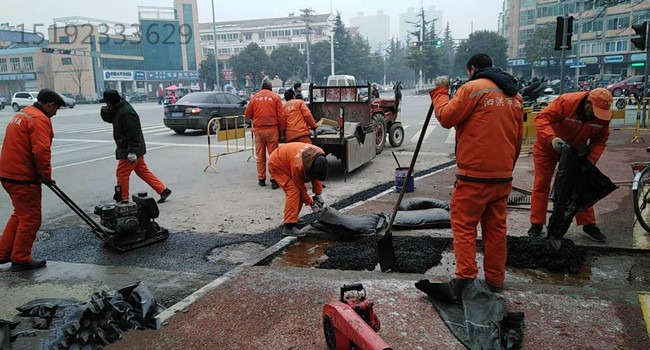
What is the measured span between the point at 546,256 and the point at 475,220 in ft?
4.76

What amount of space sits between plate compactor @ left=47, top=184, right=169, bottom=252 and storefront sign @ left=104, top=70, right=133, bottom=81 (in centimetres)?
7376

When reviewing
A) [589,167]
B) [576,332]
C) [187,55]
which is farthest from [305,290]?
[187,55]

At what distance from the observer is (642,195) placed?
18.3 ft

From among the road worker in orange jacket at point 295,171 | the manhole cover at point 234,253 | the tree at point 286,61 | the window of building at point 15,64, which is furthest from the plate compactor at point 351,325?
the window of building at point 15,64

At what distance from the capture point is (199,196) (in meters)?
7.80

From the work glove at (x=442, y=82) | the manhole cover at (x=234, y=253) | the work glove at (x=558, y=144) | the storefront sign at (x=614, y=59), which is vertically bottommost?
the manhole cover at (x=234, y=253)

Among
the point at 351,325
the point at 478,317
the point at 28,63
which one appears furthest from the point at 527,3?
the point at 351,325

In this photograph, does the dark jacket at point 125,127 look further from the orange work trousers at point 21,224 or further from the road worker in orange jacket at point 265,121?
the road worker in orange jacket at point 265,121

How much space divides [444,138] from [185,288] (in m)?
11.9

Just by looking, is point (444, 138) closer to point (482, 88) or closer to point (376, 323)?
point (482, 88)

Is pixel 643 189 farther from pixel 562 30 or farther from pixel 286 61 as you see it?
pixel 286 61

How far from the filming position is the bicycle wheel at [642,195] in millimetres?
4984

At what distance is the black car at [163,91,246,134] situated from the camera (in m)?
16.0

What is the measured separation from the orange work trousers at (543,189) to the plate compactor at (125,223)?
13.5 feet
